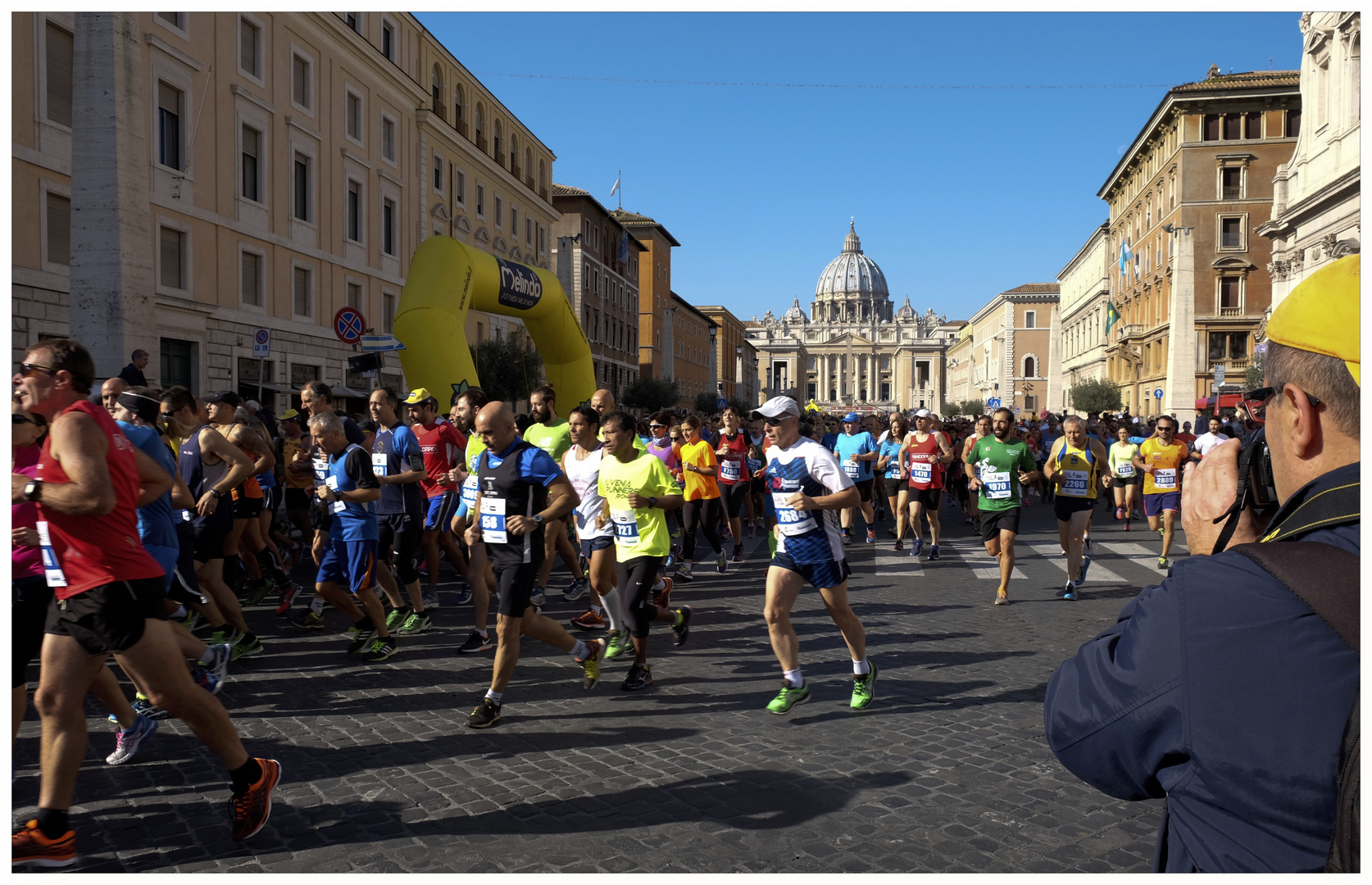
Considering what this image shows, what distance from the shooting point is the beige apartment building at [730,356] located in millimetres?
109725

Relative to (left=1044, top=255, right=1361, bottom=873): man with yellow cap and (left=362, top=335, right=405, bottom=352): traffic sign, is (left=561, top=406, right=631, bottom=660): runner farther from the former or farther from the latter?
(left=362, top=335, right=405, bottom=352): traffic sign

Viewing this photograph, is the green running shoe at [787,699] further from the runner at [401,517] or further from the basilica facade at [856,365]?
the basilica facade at [856,365]

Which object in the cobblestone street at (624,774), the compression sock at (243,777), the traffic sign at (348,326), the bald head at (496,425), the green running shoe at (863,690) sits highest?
the traffic sign at (348,326)

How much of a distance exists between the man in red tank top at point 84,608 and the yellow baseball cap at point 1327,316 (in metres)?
3.73

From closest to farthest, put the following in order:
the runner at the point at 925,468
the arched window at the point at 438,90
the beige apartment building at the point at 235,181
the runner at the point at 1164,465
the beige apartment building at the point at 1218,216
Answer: the runner at the point at 1164,465 → the beige apartment building at the point at 235,181 → the runner at the point at 925,468 → the arched window at the point at 438,90 → the beige apartment building at the point at 1218,216

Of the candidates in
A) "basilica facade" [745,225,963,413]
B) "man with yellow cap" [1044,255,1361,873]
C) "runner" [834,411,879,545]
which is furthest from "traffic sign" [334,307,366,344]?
"basilica facade" [745,225,963,413]

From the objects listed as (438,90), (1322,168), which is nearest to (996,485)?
(438,90)

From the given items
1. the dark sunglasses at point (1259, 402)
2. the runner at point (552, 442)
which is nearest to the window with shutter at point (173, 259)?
the runner at point (552, 442)

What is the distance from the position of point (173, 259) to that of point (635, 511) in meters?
18.3

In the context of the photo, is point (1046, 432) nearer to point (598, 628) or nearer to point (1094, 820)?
point (598, 628)

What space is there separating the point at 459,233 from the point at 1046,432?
21041mm

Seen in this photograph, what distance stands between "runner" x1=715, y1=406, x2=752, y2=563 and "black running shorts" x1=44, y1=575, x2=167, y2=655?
364 inches

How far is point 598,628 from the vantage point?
8.09 meters

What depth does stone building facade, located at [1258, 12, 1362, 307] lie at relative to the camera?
30.1 metres
